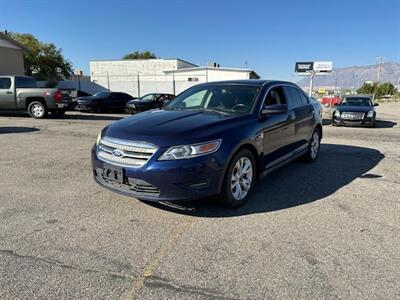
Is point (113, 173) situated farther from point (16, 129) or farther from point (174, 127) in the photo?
point (16, 129)

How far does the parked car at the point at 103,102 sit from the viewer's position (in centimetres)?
1903

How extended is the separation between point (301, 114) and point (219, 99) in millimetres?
1757

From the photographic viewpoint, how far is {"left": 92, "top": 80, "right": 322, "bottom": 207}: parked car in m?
3.43

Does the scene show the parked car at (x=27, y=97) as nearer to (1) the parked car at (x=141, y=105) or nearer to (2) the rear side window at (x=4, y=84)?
(2) the rear side window at (x=4, y=84)

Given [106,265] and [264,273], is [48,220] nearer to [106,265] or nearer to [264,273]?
[106,265]

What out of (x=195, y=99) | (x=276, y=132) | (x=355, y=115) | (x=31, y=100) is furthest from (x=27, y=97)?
(x=355, y=115)

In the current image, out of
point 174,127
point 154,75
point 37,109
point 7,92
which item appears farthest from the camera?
point 154,75

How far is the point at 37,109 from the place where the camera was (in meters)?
14.0

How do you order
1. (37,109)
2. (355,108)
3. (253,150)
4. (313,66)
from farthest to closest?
(313,66) → (37,109) → (355,108) → (253,150)

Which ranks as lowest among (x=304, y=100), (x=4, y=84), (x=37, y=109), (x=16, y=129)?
(x=16, y=129)

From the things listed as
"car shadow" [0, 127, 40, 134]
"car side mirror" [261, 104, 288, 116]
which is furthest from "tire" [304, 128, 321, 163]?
"car shadow" [0, 127, 40, 134]

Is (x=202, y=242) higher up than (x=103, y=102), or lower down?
lower down

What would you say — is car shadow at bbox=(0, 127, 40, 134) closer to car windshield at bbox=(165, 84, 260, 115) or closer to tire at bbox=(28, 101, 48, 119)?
tire at bbox=(28, 101, 48, 119)

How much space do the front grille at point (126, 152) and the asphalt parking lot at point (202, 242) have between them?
688 mm
